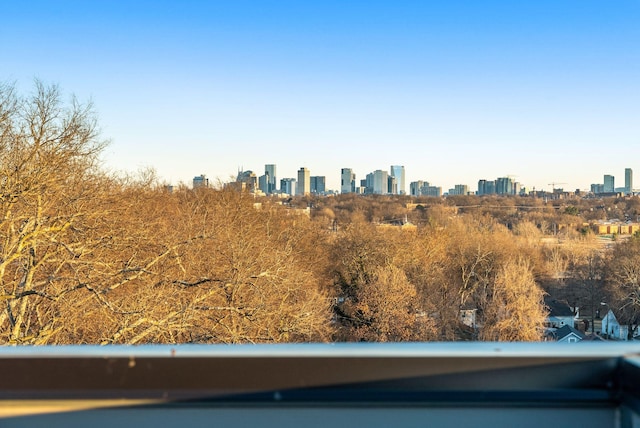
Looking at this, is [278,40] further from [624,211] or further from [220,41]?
[624,211]

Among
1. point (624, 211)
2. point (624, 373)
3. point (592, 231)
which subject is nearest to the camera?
point (624, 373)

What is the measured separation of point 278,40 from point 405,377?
24.2m

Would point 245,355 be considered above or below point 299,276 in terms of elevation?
above

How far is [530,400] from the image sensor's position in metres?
0.92

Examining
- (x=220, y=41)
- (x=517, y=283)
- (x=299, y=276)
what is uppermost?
(x=220, y=41)

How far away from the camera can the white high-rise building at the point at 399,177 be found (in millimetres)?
68312

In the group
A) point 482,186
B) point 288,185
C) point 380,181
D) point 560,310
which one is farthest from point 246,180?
point 482,186

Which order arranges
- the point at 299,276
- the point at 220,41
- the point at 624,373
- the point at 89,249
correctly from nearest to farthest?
the point at 624,373
the point at 89,249
the point at 299,276
the point at 220,41

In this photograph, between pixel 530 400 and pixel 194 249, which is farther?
pixel 194 249

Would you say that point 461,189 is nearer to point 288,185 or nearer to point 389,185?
point 389,185

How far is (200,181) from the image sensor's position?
26.1 meters

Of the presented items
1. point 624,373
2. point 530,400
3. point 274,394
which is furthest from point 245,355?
point 624,373

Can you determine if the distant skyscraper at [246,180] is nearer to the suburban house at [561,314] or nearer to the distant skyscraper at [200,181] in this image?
the distant skyscraper at [200,181]

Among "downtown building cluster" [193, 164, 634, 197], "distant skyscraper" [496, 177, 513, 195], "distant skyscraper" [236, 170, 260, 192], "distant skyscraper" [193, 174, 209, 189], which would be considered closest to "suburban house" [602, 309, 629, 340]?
"distant skyscraper" [236, 170, 260, 192]
